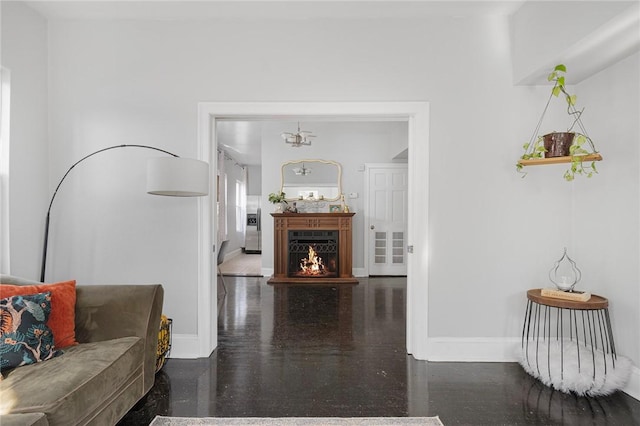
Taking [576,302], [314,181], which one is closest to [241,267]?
[314,181]

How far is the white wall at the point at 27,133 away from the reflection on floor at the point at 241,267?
4.00 meters

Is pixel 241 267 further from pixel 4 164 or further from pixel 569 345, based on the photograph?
pixel 569 345

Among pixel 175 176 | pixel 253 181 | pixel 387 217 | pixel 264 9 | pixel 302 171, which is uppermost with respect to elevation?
pixel 264 9

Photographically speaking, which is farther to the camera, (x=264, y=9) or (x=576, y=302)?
(x=264, y=9)

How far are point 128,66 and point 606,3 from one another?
3.32 meters

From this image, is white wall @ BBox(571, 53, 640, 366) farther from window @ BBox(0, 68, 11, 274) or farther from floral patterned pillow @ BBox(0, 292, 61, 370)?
window @ BBox(0, 68, 11, 274)

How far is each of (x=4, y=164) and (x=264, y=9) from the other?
226 cm

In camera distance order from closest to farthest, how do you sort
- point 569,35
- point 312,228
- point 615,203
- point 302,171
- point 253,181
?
point 569,35
point 615,203
point 312,228
point 302,171
point 253,181

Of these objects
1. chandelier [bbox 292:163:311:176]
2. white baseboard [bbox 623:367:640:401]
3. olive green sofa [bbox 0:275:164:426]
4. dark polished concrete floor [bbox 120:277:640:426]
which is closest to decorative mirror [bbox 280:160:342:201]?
chandelier [bbox 292:163:311:176]

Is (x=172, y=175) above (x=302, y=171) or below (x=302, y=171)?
below

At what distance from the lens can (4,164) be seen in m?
2.43

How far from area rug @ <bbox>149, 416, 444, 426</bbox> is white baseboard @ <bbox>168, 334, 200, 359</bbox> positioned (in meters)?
0.80

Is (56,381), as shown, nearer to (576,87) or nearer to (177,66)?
(177,66)

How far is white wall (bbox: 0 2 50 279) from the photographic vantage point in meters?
2.45
